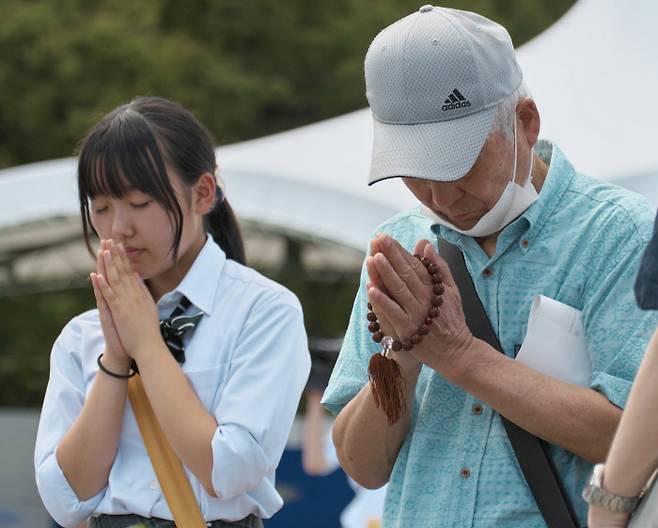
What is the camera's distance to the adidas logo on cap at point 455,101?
6.94 ft

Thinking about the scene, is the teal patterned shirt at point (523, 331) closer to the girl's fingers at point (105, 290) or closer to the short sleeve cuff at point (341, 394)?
the short sleeve cuff at point (341, 394)

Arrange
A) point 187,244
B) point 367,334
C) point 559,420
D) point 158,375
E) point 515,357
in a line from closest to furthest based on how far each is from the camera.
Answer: point 559,420, point 515,357, point 367,334, point 158,375, point 187,244

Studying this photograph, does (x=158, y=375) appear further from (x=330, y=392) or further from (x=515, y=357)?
(x=515, y=357)

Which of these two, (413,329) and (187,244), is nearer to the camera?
(413,329)

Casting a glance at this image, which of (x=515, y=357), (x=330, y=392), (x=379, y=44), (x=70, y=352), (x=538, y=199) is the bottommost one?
(x=70, y=352)

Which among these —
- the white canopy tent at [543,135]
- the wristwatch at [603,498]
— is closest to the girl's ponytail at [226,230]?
the wristwatch at [603,498]

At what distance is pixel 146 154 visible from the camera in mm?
2670

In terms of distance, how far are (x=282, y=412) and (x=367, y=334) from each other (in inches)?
13.2

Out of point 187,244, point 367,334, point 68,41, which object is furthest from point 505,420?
point 68,41

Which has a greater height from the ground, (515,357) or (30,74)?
(515,357)

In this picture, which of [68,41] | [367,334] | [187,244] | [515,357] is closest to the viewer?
[515,357]

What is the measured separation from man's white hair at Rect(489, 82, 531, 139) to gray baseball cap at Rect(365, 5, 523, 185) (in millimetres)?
11

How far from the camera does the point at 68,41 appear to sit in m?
17.6

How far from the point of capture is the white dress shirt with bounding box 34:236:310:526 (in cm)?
251
